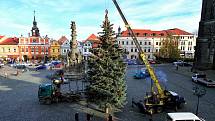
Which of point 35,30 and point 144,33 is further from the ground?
point 35,30

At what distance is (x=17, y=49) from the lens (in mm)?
80812

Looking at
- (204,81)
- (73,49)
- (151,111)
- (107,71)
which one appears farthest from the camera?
(73,49)

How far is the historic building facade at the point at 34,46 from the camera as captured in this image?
80.1m

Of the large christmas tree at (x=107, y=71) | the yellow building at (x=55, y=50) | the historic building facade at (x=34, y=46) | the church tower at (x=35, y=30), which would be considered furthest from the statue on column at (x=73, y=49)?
the church tower at (x=35, y=30)

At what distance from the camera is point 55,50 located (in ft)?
275

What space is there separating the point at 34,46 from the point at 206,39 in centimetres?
5689

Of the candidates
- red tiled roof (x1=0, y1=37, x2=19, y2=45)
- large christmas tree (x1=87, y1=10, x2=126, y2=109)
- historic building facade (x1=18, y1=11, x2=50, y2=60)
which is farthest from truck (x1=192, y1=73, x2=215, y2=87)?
red tiled roof (x1=0, y1=37, x2=19, y2=45)

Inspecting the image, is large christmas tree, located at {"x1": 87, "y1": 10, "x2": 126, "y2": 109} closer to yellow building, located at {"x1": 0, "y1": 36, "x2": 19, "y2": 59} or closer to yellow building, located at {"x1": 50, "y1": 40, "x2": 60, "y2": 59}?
yellow building, located at {"x1": 50, "y1": 40, "x2": 60, "y2": 59}

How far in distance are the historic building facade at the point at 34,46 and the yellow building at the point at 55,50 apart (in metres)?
1.52

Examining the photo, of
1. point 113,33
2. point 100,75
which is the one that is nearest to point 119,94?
point 100,75

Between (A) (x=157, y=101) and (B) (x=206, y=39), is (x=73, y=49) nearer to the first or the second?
(A) (x=157, y=101)

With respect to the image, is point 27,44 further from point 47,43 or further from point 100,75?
point 100,75

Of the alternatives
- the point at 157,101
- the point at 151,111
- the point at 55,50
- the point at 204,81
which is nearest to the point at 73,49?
the point at 204,81

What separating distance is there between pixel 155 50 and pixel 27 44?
4878 cm
